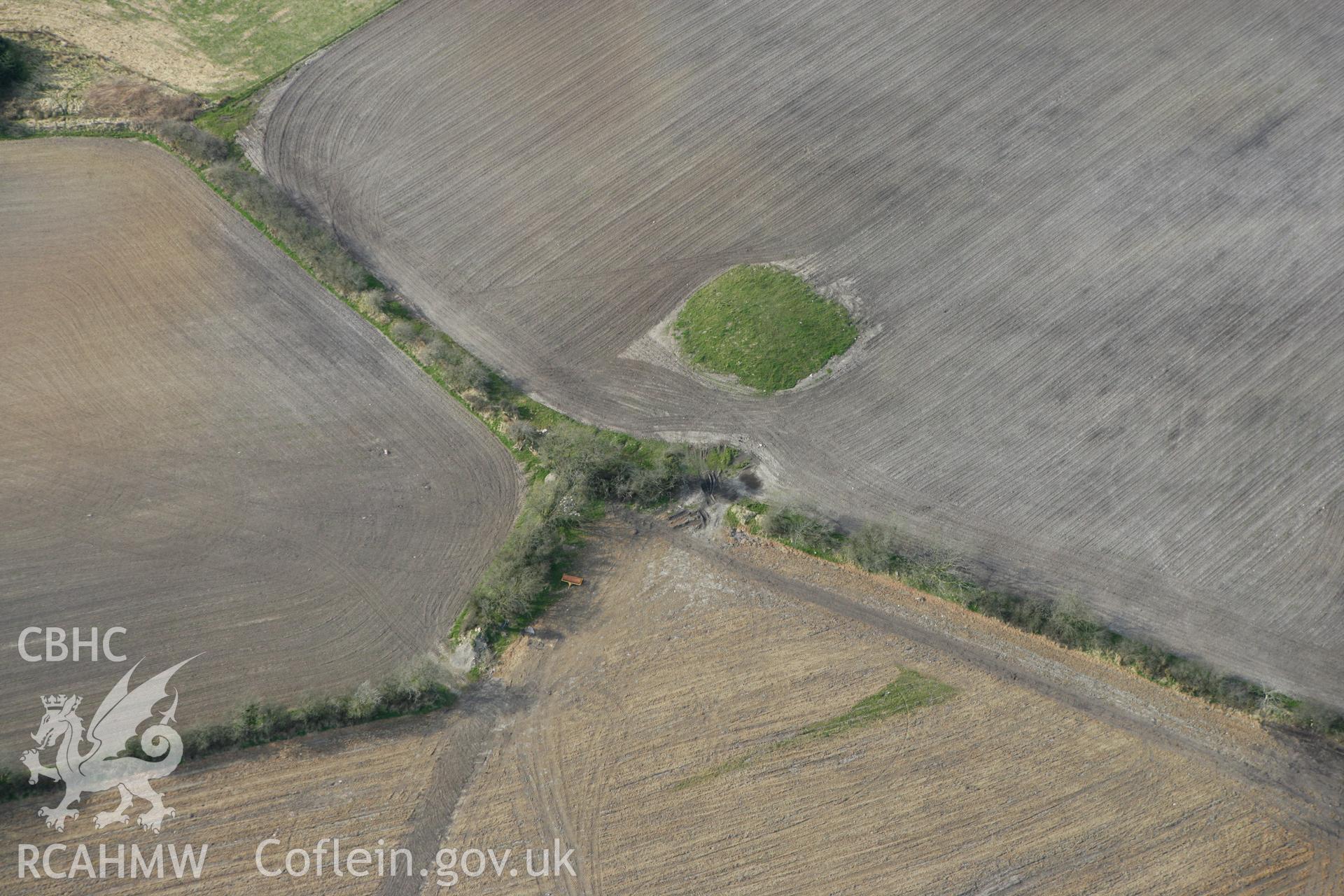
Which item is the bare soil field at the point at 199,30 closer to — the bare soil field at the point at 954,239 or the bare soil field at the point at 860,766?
the bare soil field at the point at 954,239

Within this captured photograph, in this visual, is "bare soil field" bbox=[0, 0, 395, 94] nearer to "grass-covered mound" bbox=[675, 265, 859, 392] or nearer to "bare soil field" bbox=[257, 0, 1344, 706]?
"bare soil field" bbox=[257, 0, 1344, 706]

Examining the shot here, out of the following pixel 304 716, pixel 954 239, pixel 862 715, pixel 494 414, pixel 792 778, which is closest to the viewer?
pixel 792 778

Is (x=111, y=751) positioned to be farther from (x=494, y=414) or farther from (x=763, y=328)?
(x=763, y=328)

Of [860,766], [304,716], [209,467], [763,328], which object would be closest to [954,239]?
[763,328]

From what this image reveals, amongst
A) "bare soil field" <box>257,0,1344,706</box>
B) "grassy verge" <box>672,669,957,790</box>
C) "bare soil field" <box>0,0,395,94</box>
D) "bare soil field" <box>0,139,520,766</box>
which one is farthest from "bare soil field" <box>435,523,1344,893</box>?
"bare soil field" <box>0,0,395,94</box>

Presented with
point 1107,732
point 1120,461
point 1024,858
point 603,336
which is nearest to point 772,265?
point 603,336

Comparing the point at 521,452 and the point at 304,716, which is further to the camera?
the point at 521,452
